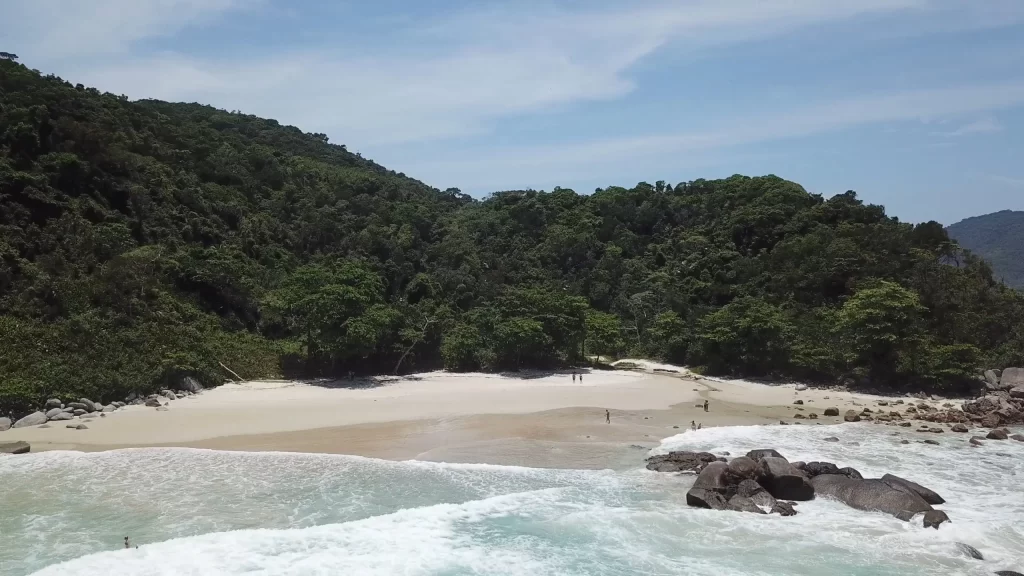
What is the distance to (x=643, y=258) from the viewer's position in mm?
64125

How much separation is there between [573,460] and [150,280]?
1030 inches

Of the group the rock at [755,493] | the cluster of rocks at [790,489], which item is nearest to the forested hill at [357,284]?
the cluster of rocks at [790,489]

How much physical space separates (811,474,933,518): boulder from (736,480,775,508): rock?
182cm

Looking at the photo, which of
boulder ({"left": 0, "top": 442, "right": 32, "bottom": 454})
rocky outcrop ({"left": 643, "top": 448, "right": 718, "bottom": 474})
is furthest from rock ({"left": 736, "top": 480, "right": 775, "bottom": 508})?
boulder ({"left": 0, "top": 442, "right": 32, "bottom": 454})

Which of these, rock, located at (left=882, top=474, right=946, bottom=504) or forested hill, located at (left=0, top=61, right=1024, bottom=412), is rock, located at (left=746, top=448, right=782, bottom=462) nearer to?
rock, located at (left=882, top=474, right=946, bottom=504)

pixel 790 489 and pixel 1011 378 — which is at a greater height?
pixel 1011 378

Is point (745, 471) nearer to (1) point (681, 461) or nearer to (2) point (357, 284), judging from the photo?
(1) point (681, 461)

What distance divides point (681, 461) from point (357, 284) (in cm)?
2156

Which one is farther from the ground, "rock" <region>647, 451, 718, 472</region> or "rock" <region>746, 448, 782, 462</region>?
"rock" <region>746, 448, 782, 462</region>

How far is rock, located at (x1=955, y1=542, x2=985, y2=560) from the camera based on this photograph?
14.0 meters

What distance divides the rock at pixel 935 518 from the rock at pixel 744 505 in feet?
12.2

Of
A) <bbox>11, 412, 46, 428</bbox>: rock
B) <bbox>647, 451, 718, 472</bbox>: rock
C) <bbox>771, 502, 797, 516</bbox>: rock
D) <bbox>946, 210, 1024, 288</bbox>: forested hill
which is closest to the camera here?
<bbox>771, 502, 797, 516</bbox>: rock

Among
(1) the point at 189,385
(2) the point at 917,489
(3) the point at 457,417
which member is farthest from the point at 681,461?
(1) the point at 189,385

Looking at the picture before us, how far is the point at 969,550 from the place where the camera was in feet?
46.6
